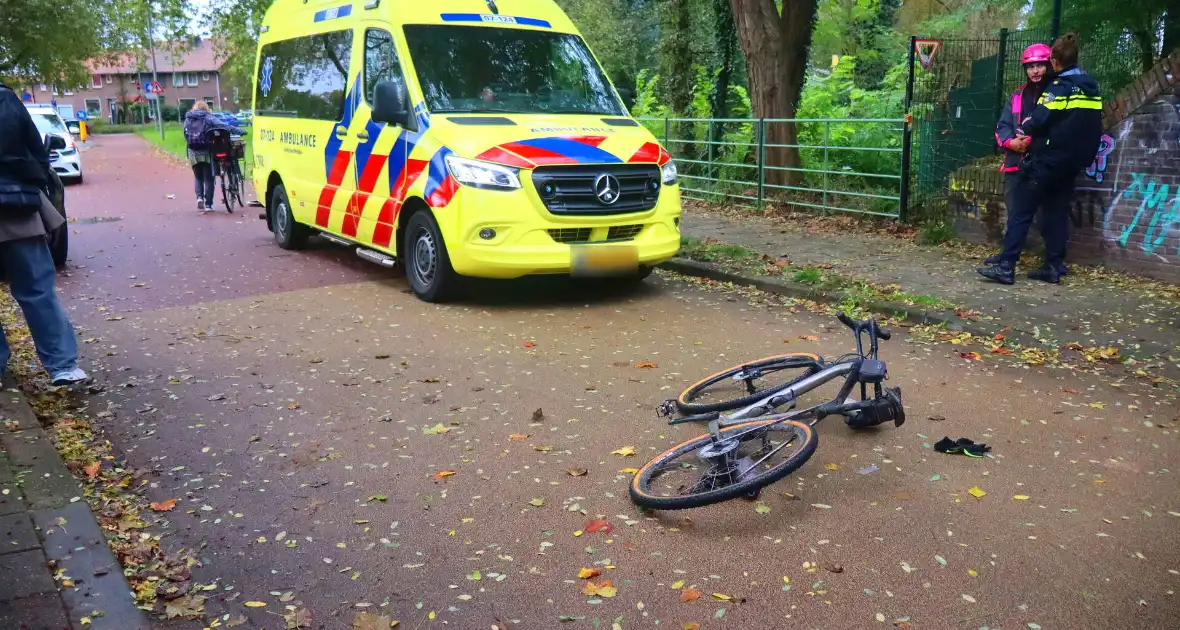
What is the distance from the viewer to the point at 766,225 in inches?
494

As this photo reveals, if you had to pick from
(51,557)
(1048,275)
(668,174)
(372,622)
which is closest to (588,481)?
(372,622)

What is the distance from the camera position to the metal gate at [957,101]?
10.6 meters

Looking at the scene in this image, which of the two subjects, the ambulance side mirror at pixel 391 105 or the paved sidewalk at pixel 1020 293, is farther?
the ambulance side mirror at pixel 391 105

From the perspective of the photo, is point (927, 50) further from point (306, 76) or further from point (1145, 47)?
point (306, 76)

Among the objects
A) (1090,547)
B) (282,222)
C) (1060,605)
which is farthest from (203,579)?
(282,222)

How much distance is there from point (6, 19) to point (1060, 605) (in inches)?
1602

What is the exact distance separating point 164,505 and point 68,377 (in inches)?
85.0

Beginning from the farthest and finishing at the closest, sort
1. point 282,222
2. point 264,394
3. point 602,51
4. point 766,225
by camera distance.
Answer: point 602,51 < point 766,225 < point 282,222 < point 264,394

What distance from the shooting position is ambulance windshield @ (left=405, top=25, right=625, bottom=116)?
27.9 feet

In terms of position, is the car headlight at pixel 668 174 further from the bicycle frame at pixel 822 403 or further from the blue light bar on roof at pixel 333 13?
the bicycle frame at pixel 822 403

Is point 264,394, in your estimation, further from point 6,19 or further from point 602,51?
point 6,19

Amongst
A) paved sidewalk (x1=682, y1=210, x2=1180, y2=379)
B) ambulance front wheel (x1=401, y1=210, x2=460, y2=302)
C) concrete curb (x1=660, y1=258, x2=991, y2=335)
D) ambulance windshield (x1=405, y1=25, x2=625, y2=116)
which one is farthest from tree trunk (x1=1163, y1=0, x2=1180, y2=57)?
ambulance front wheel (x1=401, y1=210, x2=460, y2=302)

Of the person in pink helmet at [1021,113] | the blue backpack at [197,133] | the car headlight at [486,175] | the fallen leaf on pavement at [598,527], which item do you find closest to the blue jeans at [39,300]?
the car headlight at [486,175]

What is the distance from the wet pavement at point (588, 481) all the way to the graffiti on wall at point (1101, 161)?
316cm
